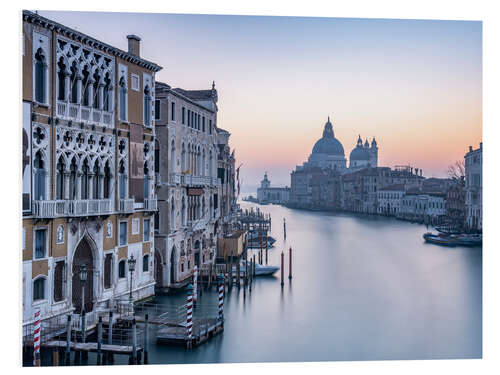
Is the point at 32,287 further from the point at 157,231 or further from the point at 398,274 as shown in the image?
the point at 398,274

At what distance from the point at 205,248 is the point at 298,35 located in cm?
455

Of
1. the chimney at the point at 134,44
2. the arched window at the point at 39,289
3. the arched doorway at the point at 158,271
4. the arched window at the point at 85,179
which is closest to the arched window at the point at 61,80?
the arched window at the point at 85,179

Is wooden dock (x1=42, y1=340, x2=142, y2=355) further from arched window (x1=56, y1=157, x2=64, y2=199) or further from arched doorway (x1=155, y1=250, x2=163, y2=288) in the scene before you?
arched doorway (x1=155, y1=250, x2=163, y2=288)

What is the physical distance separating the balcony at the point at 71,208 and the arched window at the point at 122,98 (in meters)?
1.00

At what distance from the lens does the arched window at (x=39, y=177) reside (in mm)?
5141

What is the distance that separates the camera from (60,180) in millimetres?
5512

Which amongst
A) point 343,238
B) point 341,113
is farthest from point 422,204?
point 341,113

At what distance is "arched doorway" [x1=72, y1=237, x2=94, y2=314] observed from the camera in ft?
18.8

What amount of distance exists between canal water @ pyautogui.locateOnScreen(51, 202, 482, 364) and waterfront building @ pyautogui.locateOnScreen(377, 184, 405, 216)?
638 inches

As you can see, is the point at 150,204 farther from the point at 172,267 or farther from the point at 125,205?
the point at 172,267

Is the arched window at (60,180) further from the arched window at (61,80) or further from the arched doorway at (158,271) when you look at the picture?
the arched doorway at (158,271)

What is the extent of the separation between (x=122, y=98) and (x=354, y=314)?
3.85 m

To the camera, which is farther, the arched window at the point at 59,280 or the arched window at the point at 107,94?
the arched window at the point at 107,94

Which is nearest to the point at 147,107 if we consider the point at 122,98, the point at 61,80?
the point at 122,98
